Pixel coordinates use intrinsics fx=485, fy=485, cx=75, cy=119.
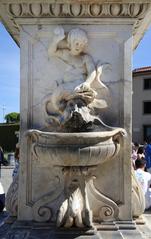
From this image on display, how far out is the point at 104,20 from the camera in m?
5.11

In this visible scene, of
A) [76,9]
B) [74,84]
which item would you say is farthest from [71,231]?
[76,9]

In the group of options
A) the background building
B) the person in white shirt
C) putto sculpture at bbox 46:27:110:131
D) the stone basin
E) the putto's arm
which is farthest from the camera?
the background building

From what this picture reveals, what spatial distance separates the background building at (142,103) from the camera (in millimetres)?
52812

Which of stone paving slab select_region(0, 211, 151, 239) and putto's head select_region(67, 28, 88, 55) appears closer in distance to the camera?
stone paving slab select_region(0, 211, 151, 239)

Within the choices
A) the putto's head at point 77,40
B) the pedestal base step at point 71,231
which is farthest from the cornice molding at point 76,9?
A: the pedestal base step at point 71,231

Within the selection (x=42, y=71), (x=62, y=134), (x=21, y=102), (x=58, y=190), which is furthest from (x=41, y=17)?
(x=58, y=190)

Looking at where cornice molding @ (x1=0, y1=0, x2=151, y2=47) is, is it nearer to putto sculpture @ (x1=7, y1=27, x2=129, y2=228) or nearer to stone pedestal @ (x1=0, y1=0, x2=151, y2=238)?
stone pedestal @ (x1=0, y1=0, x2=151, y2=238)

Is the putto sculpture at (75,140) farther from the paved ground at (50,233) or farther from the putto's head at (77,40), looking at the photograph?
the paved ground at (50,233)

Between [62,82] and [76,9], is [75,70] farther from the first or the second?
[76,9]

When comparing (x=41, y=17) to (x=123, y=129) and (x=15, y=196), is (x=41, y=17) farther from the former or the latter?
(x=15, y=196)

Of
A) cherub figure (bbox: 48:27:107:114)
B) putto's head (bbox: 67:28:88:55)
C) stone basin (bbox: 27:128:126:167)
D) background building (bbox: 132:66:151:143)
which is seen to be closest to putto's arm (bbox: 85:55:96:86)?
cherub figure (bbox: 48:27:107:114)

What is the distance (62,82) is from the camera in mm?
5133

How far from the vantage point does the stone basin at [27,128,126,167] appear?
→ 4.56 meters

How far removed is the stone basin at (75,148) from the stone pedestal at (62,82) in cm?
36
